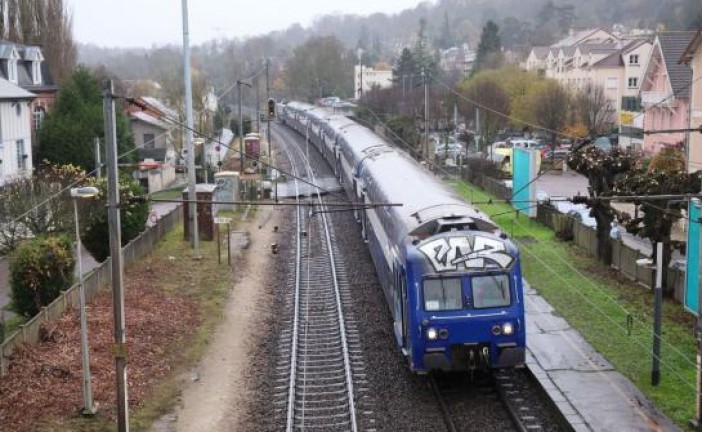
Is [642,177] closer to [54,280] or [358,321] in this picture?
[358,321]

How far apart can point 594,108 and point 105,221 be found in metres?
42.4

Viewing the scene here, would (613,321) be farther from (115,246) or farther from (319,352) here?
(115,246)

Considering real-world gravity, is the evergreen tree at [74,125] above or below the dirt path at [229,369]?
above

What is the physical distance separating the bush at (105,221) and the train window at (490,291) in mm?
14775

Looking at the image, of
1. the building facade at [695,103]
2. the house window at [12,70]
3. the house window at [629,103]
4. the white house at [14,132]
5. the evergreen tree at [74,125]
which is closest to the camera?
the building facade at [695,103]

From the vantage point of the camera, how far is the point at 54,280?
859 inches

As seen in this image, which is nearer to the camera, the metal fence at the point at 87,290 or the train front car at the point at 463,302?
the train front car at the point at 463,302

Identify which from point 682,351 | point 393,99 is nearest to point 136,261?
point 682,351

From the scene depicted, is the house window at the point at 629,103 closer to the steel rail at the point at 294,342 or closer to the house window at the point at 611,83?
the house window at the point at 611,83

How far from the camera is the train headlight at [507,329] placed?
14.9 meters

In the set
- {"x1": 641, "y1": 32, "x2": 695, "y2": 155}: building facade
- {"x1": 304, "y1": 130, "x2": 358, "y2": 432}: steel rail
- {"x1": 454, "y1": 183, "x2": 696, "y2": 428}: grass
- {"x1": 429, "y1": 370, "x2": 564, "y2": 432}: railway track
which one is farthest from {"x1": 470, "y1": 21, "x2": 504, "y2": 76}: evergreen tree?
{"x1": 429, "y1": 370, "x2": 564, "y2": 432}: railway track

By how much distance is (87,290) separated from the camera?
2272 cm

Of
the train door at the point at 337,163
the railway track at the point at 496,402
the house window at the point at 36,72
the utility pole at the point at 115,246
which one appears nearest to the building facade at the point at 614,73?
the train door at the point at 337,163

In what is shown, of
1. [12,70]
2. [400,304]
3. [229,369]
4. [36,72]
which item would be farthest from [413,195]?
[36,72]
